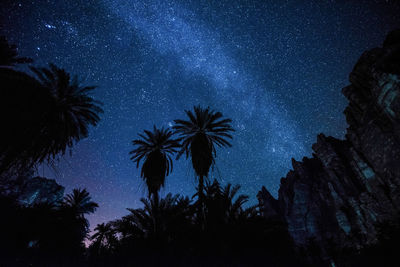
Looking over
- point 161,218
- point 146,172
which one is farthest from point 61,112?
point 161,218

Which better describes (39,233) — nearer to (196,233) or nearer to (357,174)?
(196,233)

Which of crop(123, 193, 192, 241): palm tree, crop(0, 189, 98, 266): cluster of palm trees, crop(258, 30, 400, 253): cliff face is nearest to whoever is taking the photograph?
crop(123, 193, 192, 241): palm tree

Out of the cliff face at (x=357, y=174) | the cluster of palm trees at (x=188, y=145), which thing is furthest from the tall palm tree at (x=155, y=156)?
the cliff face at (x=357, y=174)

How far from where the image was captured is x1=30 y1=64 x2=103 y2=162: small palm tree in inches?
591

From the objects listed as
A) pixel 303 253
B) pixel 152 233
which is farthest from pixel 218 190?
pixel 303 253

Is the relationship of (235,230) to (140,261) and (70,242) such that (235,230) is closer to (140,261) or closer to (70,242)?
(140,261)

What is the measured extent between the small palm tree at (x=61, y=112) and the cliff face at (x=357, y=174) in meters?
26.2

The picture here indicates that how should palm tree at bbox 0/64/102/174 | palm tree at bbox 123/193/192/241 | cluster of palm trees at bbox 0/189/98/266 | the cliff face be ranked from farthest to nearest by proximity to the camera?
the cliff face
cluster of palm trees at bbox 0/189/98/266
palm tree at bbox 123/193/192/241
palm tree at bbox 0/64/102/174

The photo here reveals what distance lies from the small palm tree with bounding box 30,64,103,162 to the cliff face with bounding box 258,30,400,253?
85.9 feet

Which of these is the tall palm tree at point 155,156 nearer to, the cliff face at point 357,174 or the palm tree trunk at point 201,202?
the palm tree trunk at point 201,202

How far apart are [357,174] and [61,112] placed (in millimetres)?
62203

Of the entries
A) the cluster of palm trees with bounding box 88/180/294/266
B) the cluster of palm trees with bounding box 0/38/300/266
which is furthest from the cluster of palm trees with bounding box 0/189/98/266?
the cluster of palm trees with bounding box 88/180/294/266

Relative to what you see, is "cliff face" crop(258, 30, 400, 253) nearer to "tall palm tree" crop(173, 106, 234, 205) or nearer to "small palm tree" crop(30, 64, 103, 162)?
"tall palm tree" crop(173, 106, 234, 205)

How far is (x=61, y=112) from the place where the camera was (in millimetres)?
15945
